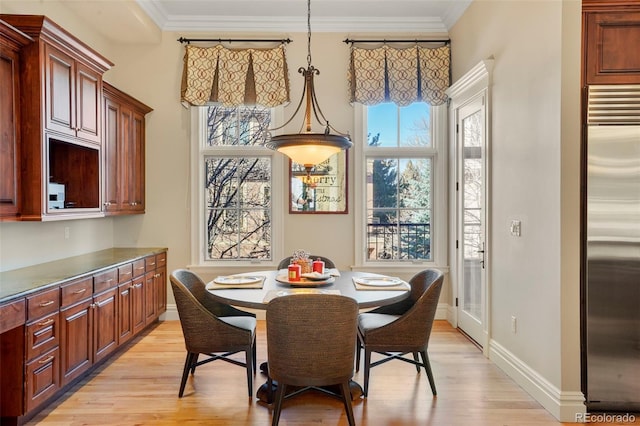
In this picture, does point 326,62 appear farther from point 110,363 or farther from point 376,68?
point 110,363

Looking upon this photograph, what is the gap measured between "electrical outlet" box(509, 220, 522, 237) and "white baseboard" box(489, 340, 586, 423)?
0.96 metres

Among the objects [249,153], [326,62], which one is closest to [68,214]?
[249,153]

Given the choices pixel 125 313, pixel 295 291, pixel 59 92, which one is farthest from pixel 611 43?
pixel 125 313

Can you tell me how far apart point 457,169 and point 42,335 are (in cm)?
393

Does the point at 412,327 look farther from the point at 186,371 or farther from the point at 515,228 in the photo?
the point at 186,371

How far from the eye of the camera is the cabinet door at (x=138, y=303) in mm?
3789

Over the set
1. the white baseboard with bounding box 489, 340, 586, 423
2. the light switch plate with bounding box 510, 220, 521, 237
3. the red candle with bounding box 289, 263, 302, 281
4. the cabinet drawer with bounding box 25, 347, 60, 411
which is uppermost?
the light switch plate with bounding box 510, 220, 521, 237

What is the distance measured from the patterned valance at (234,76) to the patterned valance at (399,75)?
853 mm

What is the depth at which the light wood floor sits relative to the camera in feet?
A: 8.36

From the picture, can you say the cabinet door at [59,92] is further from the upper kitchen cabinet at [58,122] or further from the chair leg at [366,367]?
the chair leg at [366,367]

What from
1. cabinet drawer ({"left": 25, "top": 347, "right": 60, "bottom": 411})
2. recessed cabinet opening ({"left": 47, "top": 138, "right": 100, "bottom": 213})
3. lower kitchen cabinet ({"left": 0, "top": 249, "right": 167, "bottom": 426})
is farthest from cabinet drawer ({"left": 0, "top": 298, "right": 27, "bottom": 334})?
recessed cabinet opening ({"left": 47, "top": 138, "right": 100, "bottom": 213})

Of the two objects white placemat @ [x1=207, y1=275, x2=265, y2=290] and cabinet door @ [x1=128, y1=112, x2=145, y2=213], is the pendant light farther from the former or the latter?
cabinet door @ [x1=128, y1=112, x2=145, y2=213]

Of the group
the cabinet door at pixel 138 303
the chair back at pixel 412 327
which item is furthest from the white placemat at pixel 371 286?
the cabinet door at pixel 138 303

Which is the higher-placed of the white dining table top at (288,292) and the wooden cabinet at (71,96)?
the wooden cabinet at (71,96)
